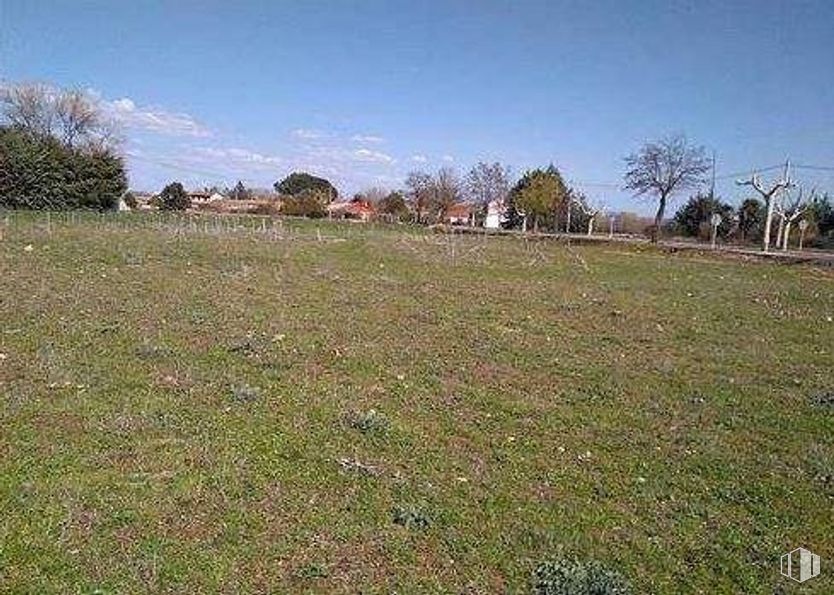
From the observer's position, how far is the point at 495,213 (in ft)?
298

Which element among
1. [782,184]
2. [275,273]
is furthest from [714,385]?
[782,184]

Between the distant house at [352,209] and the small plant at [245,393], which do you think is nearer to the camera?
the small plant at [245,393]

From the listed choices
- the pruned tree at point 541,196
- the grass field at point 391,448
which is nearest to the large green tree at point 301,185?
the pruned tree at point 541,196

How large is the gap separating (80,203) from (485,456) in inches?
2448

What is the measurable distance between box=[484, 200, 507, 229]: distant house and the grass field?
73.1 metres

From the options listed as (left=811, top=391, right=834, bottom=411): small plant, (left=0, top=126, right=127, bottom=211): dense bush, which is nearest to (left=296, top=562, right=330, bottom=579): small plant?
(left=811, top=391, right=834, bottom=411): small plant

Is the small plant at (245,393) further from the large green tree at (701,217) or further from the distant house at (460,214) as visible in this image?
A: the distant house at (460,214)

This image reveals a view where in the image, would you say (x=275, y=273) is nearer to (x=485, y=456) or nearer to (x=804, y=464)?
(x=485, y=456)

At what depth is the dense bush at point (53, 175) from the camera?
5281cm

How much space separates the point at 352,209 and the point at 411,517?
99.4 metres

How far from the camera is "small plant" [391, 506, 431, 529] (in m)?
4.42

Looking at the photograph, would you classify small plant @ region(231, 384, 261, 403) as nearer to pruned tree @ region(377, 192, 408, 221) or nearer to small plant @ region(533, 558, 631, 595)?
small plant @ region(533, 558, 631, 595)

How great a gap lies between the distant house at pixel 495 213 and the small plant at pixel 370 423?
7831cm

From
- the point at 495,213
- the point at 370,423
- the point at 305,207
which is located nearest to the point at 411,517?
the point at 370,423
